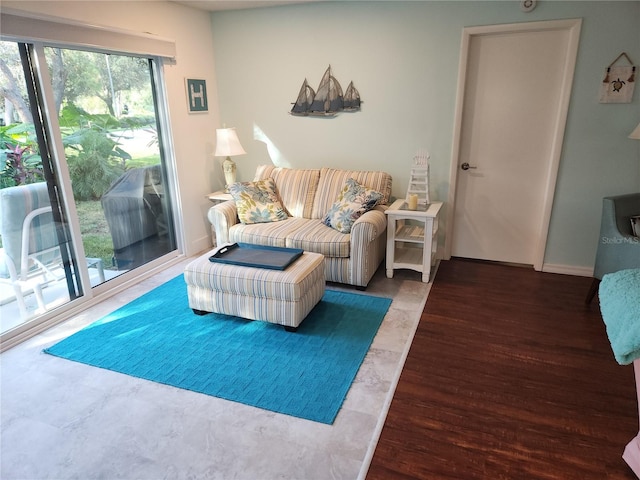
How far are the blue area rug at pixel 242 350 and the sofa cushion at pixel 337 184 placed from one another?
1.00 meters

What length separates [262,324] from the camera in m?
2.86

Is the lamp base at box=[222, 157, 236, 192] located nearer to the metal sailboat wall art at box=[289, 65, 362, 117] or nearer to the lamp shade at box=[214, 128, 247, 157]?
the lamp shade at box=[214, 128, 247, 157]

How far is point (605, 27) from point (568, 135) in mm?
803

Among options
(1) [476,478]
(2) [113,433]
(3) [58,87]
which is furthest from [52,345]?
(1) [476,478]

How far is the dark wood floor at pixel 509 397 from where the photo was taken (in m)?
1.74

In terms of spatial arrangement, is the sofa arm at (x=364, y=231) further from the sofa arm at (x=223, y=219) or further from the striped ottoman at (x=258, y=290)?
the sofa arm at (x=223, y=219)

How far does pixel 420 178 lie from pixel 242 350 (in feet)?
7.10

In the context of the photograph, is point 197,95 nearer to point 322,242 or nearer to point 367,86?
point 367,86

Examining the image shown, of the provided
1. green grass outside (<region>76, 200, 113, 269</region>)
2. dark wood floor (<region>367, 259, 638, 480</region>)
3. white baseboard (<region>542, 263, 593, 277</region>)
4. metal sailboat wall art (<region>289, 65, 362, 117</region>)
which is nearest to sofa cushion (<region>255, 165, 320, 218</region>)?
metal sailboat wall art (<region>289, 65, 362, 117</region>)

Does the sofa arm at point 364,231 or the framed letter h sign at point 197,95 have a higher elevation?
the framed letter h sign at point 197,95

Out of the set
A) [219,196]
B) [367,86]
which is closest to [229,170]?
[219,196]

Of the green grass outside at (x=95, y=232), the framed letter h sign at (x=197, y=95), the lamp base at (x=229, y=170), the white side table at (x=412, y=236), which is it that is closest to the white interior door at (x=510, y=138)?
the white side table at (x=412, y=236)

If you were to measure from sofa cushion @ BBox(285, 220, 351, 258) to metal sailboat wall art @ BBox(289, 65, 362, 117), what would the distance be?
1.34 metres

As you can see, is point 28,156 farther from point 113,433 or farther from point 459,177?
point 459,177
